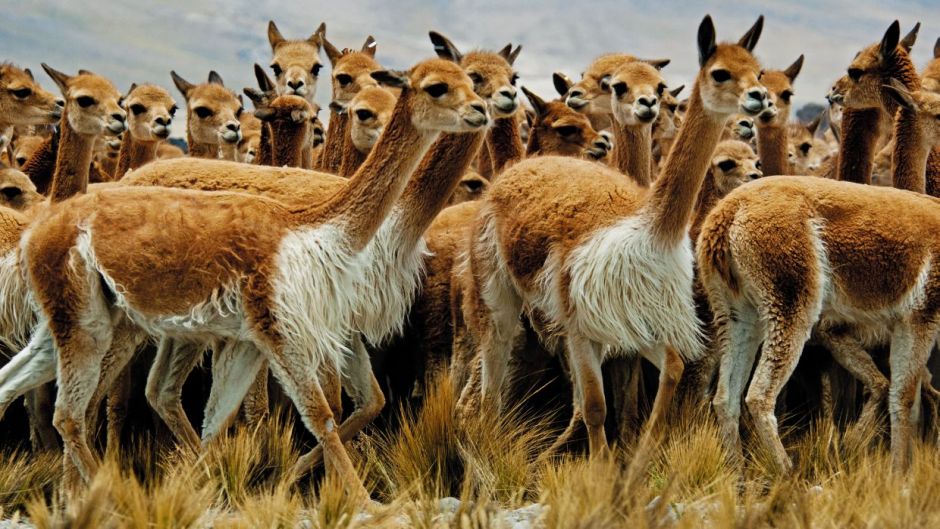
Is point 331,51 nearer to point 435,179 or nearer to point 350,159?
point 350,159

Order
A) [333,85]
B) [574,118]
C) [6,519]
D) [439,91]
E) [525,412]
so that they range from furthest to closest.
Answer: [333,85]
[574,118]
[525,412]
[439,91]
[6,519]

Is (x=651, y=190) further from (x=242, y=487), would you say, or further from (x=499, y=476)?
(x=242, y=487)

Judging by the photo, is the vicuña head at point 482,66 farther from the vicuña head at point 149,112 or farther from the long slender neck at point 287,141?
the vicuña head at point 149,112

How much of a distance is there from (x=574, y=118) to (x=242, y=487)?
471cm

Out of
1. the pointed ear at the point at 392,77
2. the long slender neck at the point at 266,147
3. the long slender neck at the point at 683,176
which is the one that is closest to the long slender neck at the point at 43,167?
the long slender neck at the point at 266,147

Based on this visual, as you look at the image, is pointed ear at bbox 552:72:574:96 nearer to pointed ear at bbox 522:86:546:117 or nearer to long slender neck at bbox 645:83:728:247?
pointed ear at bbox 522:86:546:117

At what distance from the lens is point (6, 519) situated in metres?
5.65

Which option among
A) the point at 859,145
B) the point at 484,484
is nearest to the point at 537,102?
the point at 859,145

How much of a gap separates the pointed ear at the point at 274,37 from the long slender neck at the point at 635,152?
475cm

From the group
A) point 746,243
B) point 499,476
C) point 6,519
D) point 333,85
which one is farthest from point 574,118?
point 6,519

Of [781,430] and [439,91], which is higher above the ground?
[439,91]

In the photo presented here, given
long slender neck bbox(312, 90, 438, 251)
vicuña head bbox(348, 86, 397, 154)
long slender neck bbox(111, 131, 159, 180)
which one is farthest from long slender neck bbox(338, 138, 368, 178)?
long slender neck bbox(312, 90, 438, 251)

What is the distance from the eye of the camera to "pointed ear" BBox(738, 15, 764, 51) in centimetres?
685

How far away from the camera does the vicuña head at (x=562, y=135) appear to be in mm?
9461
